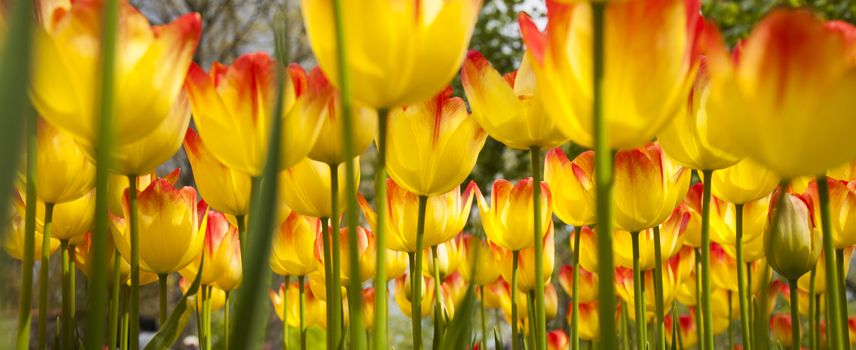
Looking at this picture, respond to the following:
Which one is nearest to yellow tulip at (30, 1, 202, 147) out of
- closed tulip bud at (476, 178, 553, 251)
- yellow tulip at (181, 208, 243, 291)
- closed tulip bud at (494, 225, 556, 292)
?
yellow tulip at (181, 208, 243, 291)

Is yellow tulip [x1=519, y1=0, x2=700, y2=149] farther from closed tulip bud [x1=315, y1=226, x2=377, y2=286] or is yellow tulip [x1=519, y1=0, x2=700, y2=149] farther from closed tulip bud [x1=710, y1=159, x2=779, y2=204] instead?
closed tulip bud [x1=315, y1=226, x2=377, y2=286]

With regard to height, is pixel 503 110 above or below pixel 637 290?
above

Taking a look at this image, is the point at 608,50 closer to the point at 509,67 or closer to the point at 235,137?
the point at 235,137

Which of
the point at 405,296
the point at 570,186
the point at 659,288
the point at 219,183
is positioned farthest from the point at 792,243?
the point at 405,296

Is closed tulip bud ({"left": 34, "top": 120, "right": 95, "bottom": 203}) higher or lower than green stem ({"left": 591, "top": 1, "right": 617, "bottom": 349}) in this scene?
higher

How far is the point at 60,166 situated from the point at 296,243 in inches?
13.7

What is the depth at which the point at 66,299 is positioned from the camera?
0.81m

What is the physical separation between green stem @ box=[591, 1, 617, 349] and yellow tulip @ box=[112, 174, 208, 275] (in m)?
0.55

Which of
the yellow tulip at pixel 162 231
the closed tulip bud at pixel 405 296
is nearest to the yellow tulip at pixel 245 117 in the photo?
the yellow tulip at pixel 162 231

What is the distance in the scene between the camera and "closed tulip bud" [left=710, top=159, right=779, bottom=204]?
0.76m

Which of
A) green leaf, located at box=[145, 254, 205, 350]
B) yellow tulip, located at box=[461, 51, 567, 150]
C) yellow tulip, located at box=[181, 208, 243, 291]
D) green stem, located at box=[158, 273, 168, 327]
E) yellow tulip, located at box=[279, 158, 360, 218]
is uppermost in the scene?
yellow tulip, located at box=[461, 51, 567, 150]

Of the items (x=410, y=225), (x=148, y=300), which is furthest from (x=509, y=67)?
(x=410, y=225)

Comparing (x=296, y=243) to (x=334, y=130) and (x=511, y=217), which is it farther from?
(x=334, y=130)

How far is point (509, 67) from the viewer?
6.15 metres
